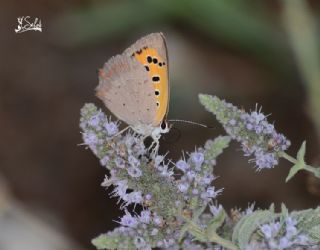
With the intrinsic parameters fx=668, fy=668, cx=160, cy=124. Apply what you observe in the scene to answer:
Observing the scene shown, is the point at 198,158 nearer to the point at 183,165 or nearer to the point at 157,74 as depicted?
the point at 183,165

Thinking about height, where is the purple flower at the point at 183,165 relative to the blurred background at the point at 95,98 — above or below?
below

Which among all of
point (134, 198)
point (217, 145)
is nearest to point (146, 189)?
point (134, 198)

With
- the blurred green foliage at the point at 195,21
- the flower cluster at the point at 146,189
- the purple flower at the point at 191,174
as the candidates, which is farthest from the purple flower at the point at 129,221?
the blurred green foliage at the point at 195,21

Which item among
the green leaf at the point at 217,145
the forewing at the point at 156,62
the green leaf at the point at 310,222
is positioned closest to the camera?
the green leaf at the point at 310,222

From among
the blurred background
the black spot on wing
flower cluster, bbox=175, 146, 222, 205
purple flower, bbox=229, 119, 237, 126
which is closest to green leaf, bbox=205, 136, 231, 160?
flower cluster, bbox=175, 146, 222, 205

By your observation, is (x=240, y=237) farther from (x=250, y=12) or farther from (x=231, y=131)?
(x=250, y=12)

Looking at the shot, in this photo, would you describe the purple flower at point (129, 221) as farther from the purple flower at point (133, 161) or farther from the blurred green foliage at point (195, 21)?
the blurred green foliage at point (195, 21)

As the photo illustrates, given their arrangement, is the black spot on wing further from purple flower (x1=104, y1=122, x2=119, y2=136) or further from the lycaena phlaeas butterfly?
purple flower (x1=104, y1=122, x2=119, y2=136)
